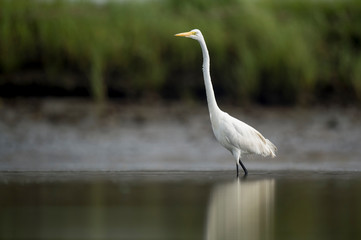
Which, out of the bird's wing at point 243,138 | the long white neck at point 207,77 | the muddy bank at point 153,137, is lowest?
the muddy bank at point 153,137

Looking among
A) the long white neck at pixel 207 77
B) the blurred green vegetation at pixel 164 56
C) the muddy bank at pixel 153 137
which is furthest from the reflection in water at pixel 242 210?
the blurred green vegetation at pixel 164 56

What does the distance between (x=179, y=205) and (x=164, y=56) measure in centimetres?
667

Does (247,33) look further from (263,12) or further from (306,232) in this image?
(306,232)

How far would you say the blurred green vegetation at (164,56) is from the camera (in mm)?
12953

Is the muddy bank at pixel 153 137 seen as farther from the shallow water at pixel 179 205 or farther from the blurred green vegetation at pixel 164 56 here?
the shallow water at pixel 179 205

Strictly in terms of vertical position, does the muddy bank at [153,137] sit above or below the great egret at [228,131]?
below

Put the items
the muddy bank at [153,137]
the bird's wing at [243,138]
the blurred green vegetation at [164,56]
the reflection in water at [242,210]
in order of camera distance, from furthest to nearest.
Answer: the blurred green vegetation at [164,56] → the muddy bank at [153,137] → the bird's wing at [243,138] → the reflection in water at [242,210]

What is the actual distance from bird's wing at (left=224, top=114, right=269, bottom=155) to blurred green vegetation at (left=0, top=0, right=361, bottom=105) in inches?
127

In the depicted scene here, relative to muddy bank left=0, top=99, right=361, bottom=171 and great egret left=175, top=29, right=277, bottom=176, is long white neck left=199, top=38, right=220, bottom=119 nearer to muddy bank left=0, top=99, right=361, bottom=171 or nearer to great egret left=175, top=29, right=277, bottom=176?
great egret left=175, top=29, right=277, bottom=176

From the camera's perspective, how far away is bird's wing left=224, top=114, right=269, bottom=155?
9.73 m

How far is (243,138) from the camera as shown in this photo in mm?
9781

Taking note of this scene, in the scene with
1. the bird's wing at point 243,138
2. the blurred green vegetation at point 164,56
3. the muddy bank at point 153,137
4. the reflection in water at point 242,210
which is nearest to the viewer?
the reflection in water at point 242,210

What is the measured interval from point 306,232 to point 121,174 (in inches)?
152

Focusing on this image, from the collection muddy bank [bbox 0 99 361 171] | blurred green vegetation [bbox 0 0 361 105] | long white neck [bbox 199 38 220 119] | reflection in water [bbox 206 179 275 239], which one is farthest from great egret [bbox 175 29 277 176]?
blurred green vegetation [bbox 0 0 361 105]
